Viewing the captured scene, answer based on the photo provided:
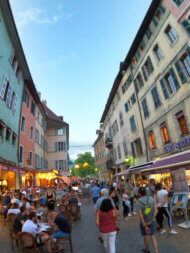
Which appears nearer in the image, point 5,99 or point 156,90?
point 5,99

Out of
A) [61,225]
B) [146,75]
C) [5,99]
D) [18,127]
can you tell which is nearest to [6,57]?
[5,99]

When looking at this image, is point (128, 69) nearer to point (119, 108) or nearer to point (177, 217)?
point (119, 108)

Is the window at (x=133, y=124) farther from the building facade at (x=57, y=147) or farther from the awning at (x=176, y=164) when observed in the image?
the building facade at (x=57, y=147)

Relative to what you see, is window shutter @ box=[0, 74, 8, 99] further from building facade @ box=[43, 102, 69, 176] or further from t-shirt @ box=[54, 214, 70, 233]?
building facade @ box=[43, 102, 69, 176]

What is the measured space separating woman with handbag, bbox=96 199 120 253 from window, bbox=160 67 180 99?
1166cm

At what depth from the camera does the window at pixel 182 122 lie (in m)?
12.5

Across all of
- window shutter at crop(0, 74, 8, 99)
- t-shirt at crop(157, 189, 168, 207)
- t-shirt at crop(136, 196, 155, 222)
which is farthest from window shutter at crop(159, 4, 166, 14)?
t-shirt at crop(136, 196, 155, 222)

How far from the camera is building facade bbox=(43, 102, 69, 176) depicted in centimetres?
3073

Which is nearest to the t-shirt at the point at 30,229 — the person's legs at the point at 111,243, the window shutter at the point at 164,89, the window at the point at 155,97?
the person's legs at the point at 111,243

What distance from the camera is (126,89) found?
23.4m

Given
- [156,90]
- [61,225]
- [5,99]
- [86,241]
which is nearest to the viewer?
[61,225]

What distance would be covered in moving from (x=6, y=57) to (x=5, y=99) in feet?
11.8

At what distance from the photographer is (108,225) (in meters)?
4.00

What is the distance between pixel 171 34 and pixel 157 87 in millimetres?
4297
